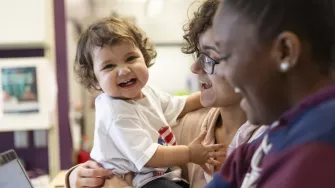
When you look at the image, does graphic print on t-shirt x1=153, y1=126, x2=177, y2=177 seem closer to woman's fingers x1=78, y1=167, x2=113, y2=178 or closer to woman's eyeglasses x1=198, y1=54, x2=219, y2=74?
woman's fingers x1=78, y1=167, x2=113, y2=178

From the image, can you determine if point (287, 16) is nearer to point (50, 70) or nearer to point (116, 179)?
point (116, 179)

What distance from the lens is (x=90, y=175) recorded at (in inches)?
50.8

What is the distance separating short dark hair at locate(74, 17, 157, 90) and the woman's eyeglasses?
0.26 meters

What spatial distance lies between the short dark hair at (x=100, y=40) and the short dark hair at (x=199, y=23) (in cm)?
19

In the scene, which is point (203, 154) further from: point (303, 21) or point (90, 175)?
point (303, 21)

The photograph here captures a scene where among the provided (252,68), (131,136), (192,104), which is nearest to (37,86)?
(192,104)

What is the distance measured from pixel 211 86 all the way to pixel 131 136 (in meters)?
0.26

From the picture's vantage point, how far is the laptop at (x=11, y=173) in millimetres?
1579

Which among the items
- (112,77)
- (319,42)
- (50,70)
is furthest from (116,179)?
(50,70)

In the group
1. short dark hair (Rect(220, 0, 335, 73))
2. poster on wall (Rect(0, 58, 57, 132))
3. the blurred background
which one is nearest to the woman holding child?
short dark hair (Rect(220, 0, 335, 73))

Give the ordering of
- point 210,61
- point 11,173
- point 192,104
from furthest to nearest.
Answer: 1. point 11,173
2. point 192,104
3. point 210,61

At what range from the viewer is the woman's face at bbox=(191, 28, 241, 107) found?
1114 millimetres

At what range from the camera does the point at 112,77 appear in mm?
1255

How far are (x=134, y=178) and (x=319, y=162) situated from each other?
0.84 meters
